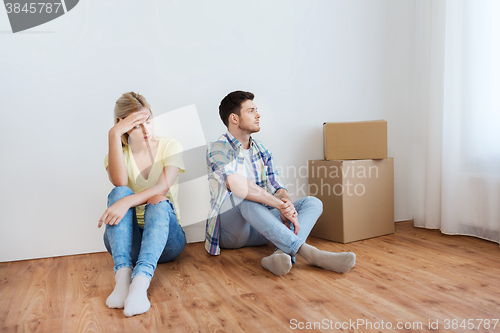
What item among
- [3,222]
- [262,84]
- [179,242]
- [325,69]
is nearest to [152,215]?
[179,242]

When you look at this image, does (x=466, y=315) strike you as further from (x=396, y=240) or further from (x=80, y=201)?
(x=80, y=201)

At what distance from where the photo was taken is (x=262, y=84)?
217 centimetres

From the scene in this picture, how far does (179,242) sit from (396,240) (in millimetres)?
1187

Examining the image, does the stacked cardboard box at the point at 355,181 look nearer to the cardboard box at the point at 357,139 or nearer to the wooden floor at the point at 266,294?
the cardboard box at the point at 357,139

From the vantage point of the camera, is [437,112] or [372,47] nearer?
[437,112]

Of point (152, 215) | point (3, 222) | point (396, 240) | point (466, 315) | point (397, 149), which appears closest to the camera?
point (466, 315)

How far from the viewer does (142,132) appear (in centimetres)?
162

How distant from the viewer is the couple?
1285 millimetres

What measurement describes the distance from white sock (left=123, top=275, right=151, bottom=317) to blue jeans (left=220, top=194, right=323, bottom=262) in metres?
0.52

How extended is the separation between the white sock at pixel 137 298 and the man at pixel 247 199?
1.68 feet

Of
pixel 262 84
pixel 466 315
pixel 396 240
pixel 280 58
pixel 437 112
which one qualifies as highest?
pixel 280 58
